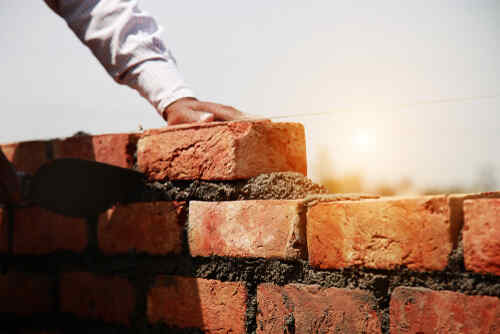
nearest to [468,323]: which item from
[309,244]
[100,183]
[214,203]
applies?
[309,244]

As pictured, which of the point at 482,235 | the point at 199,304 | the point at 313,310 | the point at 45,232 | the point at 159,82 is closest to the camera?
the point at 482,235

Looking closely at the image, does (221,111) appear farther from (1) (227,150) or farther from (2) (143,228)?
(2) (143,228)

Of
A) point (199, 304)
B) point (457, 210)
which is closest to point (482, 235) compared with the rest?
point (457, 210)

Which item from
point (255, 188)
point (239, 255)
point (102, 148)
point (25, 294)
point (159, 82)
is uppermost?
point (159, 82)

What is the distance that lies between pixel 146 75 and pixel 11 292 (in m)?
0.72

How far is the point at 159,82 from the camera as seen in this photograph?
1158mm

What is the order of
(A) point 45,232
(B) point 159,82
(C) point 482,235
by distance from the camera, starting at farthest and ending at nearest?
(A) point 45,232 < (B) point 159,82 < (C) point 482,235

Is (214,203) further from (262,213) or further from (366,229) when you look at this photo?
(366,229)

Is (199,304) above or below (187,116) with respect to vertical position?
below

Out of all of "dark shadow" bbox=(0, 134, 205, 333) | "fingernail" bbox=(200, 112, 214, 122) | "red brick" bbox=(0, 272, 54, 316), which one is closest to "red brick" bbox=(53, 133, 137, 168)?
"dark shadow" bbox=(0, 134, 205, 333)

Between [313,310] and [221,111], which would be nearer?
[313,310]

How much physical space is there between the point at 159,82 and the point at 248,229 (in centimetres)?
42

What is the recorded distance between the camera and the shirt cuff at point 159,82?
1.15 meters

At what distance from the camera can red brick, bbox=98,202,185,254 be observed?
3.53 ft
